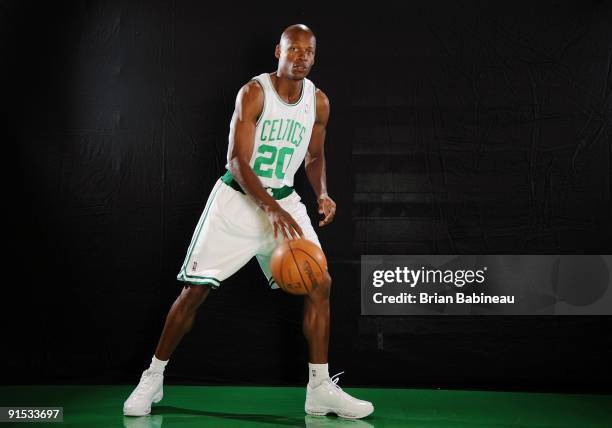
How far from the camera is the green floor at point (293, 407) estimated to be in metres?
3.47

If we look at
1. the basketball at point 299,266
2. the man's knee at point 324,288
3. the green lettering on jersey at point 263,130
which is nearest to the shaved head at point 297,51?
the green lettering on jersey at point 263,130

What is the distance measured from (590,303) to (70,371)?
10.1ft

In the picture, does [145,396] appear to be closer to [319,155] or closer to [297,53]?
[319,155]

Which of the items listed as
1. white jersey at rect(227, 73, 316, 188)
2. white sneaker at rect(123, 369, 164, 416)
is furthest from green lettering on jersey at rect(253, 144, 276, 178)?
white sneaker at rect(123, 369, 164, 416)

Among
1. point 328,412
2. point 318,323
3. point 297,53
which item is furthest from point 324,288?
point 297,53

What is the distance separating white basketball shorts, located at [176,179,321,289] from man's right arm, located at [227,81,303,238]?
143 mm

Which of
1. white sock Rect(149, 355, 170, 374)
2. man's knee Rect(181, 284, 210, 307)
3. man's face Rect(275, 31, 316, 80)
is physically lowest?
white sock Rect(149, 355, 170, 374)

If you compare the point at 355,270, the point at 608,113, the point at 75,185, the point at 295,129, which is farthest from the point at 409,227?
the point at 75,185

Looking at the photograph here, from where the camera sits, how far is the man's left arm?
3824 mm

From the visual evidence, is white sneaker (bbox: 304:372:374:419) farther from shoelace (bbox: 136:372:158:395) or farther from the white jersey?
the white jersey

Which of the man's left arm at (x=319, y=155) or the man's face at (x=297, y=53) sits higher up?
the man's face at (x=297, y=53)

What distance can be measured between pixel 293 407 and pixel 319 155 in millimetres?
1330

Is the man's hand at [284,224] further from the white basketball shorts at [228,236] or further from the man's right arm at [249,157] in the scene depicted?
the white basketball shorts at [228,236]

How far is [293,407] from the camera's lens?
12.5 ft
